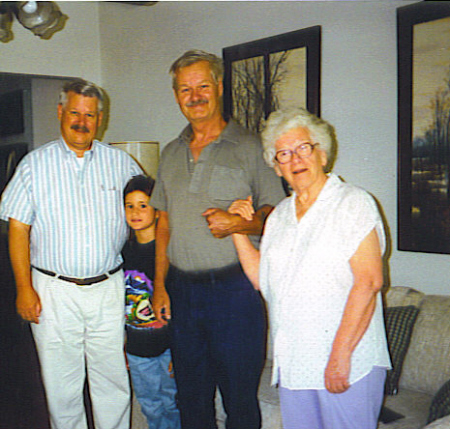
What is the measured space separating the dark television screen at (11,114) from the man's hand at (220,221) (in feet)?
2.38

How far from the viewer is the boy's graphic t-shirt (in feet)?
5.22

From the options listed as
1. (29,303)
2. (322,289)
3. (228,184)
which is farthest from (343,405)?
(29,303)

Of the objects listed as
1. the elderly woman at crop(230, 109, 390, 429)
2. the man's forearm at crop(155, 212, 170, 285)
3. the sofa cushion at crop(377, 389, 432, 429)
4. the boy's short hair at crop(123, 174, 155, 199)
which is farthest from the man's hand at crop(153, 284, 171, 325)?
the sofa cushion at crop(377, 389, 432, 429)

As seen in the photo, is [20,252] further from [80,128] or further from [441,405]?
[441,405]

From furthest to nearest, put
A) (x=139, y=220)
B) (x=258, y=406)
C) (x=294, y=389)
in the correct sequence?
(x=139, y=220)
(x=258, y=406)
(x=294, y=389)

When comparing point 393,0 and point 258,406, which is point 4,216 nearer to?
point 258,406

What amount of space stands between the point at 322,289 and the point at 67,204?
2.62ft

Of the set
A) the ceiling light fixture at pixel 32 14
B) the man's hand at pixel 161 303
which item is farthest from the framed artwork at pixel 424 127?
the ceiling light fixture at pixel 32 14

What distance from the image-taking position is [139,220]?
1564 millimetres

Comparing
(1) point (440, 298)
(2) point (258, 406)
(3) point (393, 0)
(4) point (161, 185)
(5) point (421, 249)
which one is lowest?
(2) point (258, 406)

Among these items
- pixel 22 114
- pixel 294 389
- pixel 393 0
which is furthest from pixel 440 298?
pixel 22 114

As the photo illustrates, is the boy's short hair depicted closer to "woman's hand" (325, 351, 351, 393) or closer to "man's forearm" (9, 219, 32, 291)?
"man's forearm" (9, 219, 32, 291)

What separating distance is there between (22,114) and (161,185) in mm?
552

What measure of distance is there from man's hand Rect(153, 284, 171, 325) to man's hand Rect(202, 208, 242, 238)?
0.31 metres
